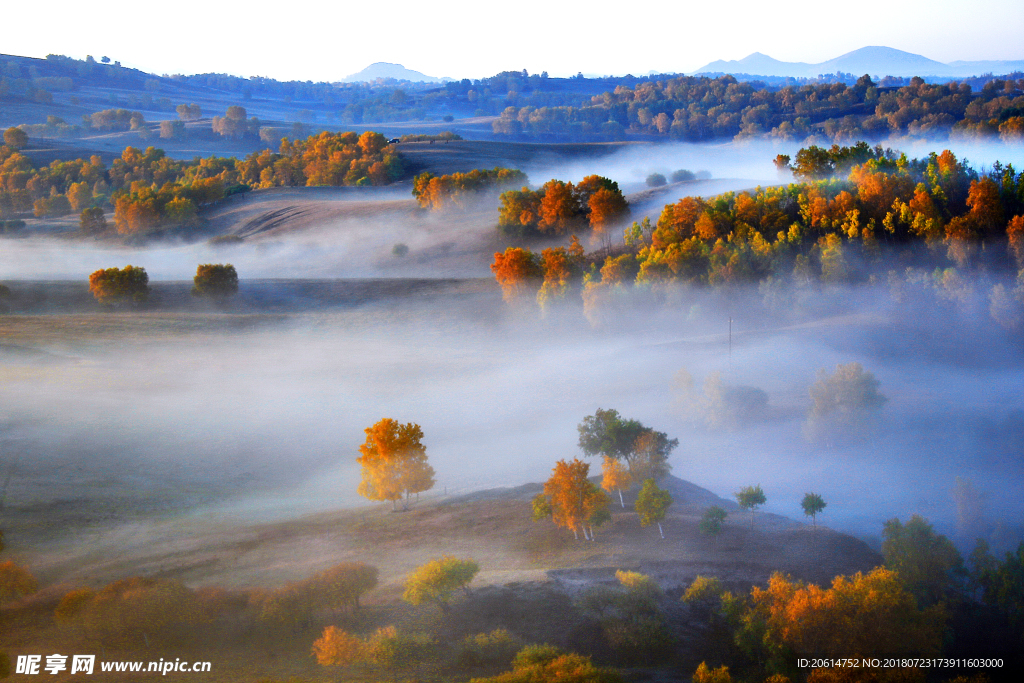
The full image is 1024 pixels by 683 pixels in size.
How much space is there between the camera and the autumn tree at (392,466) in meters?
31.3

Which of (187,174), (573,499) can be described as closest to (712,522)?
(573,499)

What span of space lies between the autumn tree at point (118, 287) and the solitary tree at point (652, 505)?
4845 cm

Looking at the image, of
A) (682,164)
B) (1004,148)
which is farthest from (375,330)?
(1004,148)

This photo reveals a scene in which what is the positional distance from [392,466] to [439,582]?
970 centimetres

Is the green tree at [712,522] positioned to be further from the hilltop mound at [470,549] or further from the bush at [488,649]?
the bush at [488,649]

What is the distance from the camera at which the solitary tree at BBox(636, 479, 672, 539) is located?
92.4ft

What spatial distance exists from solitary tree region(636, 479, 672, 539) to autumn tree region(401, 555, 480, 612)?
8375mm

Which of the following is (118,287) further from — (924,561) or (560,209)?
(924,561)

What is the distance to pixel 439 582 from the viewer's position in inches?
891

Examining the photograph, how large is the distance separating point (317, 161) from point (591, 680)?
355 feet

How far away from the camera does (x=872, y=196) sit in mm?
61969

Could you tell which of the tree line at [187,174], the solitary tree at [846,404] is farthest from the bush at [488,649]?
the tree line at [187,174]

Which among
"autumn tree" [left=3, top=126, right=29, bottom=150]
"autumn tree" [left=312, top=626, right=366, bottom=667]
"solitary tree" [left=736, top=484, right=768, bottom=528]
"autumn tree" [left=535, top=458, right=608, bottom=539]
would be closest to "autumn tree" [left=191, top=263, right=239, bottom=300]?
"autumn tree" [left=535, top=458, right=608, bottom=539]

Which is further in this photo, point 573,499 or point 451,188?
point 451,188
